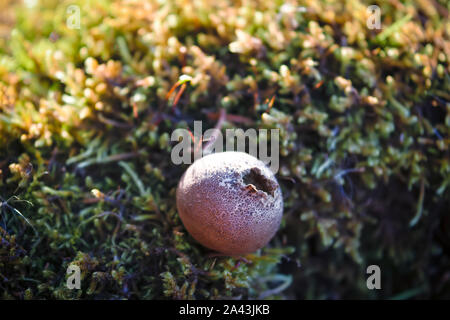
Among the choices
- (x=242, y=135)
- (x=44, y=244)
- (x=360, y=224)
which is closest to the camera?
(x=44, y=244)

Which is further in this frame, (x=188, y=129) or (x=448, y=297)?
(x=448, y=297)

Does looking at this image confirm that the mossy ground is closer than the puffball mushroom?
No

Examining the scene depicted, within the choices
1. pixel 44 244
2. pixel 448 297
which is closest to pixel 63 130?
pixel 44 244

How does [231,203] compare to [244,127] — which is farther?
[244,127]

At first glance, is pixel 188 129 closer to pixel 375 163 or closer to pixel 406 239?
pixel 375 163
